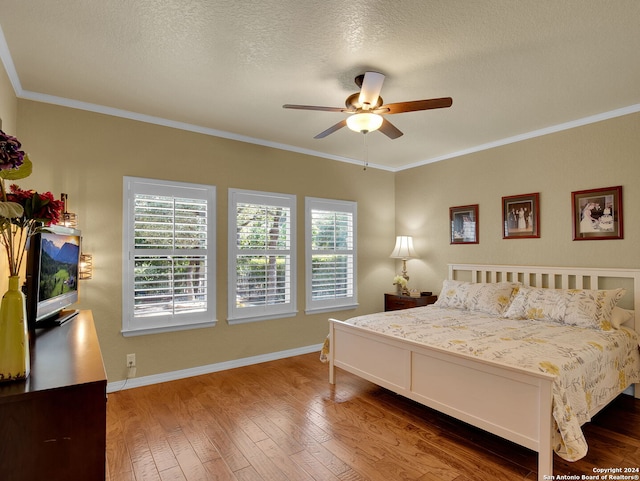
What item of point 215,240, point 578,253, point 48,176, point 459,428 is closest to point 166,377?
point 215,240

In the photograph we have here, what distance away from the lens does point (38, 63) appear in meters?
2.57

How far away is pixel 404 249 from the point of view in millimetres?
5207

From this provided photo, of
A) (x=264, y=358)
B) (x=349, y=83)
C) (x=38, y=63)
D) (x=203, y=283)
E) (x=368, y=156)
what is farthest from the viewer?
(x=368, y=156)

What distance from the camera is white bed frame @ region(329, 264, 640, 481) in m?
2.07

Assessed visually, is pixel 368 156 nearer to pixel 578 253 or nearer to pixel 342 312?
pixel 342 312

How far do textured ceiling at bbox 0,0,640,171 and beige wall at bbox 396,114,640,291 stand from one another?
32cm

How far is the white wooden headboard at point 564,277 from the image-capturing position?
3.29m

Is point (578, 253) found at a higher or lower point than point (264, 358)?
higher

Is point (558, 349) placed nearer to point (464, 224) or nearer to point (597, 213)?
point (597, 213)

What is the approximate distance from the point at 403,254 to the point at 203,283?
2.84 meters

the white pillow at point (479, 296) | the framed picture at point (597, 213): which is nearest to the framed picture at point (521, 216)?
the framed picture at point (597, 213)

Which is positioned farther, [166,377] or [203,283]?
[203,283]

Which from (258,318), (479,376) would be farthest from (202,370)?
(479,376)

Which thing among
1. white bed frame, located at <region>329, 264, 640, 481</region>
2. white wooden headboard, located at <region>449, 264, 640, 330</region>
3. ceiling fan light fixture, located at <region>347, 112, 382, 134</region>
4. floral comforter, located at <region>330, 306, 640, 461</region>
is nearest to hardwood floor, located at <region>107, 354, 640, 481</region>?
white bed frame, located at <region>329, 264, 640, 481</region>
